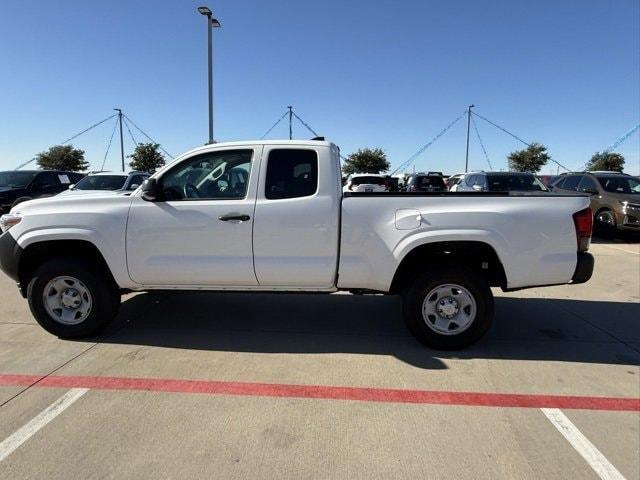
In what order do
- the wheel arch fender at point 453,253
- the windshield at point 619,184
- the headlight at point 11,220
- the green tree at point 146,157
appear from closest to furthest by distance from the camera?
1. the wheel arch fender at point 453,253
2. the headlight at point 11,220
3. the windshield at point 619,184
4. the green tree at point 146,157

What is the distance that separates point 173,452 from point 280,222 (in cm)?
214

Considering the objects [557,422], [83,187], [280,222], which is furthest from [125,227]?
[83,187]

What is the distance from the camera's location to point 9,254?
4672mm

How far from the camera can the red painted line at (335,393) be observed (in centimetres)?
355

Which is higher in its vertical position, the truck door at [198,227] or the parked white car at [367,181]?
the parked white car at [367,181]

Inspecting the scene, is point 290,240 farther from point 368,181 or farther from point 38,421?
point 368,181

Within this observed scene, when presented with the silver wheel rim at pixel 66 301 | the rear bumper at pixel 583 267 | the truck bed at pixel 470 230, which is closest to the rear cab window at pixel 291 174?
the truck bed at pixel 470 230

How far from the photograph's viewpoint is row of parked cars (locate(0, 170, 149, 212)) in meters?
12.4

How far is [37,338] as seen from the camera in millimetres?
4824

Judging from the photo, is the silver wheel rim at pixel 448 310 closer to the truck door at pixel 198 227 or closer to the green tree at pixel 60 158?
the truck door at pixel 198 227

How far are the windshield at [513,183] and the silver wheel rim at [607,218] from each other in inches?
62.8

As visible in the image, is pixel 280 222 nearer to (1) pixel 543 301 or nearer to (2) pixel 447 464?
(2) pixel 447 464

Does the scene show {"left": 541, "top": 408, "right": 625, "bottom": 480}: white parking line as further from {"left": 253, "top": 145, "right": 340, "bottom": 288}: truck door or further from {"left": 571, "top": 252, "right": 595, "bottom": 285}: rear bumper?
{"left": 253, "top": 145, "right": 340, "bottom": 288}: truck door

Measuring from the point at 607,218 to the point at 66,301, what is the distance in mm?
12518
